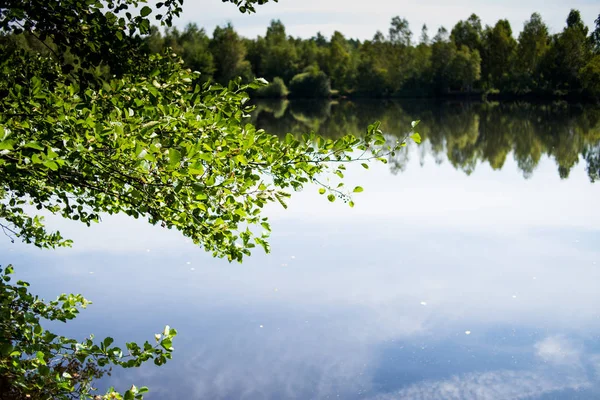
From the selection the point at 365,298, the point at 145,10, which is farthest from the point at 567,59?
the point at 145,10

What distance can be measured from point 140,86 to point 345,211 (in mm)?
14860

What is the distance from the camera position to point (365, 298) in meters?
12.2

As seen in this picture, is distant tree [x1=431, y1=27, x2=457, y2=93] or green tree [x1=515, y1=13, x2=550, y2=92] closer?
green tree [x1=515, y1=13, x2=550, y2=92]

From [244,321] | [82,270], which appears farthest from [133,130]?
[82,270]

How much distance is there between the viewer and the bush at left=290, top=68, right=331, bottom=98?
110875 mm

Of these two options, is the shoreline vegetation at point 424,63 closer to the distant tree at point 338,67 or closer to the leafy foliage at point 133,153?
the distant tree at point 338,67

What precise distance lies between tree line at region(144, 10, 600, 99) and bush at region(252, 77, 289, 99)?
0.18 meters

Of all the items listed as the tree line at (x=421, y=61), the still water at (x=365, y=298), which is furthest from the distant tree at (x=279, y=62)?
the still water at (x=365, y=298)

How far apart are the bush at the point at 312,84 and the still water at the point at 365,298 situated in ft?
298

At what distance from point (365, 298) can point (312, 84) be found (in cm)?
10298

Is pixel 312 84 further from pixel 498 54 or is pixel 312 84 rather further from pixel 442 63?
pixel 498 54

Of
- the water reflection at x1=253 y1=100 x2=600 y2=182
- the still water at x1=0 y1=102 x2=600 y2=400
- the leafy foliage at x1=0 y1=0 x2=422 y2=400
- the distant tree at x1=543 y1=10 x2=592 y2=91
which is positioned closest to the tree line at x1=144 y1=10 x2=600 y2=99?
the distant tree at x1=543 y1=10 x2=592 y2=91

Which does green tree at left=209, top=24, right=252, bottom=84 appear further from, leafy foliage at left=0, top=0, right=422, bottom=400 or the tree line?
leafy foliage at left=0, top=0, right=422, bottom=400

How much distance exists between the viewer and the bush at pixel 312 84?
111 meters
